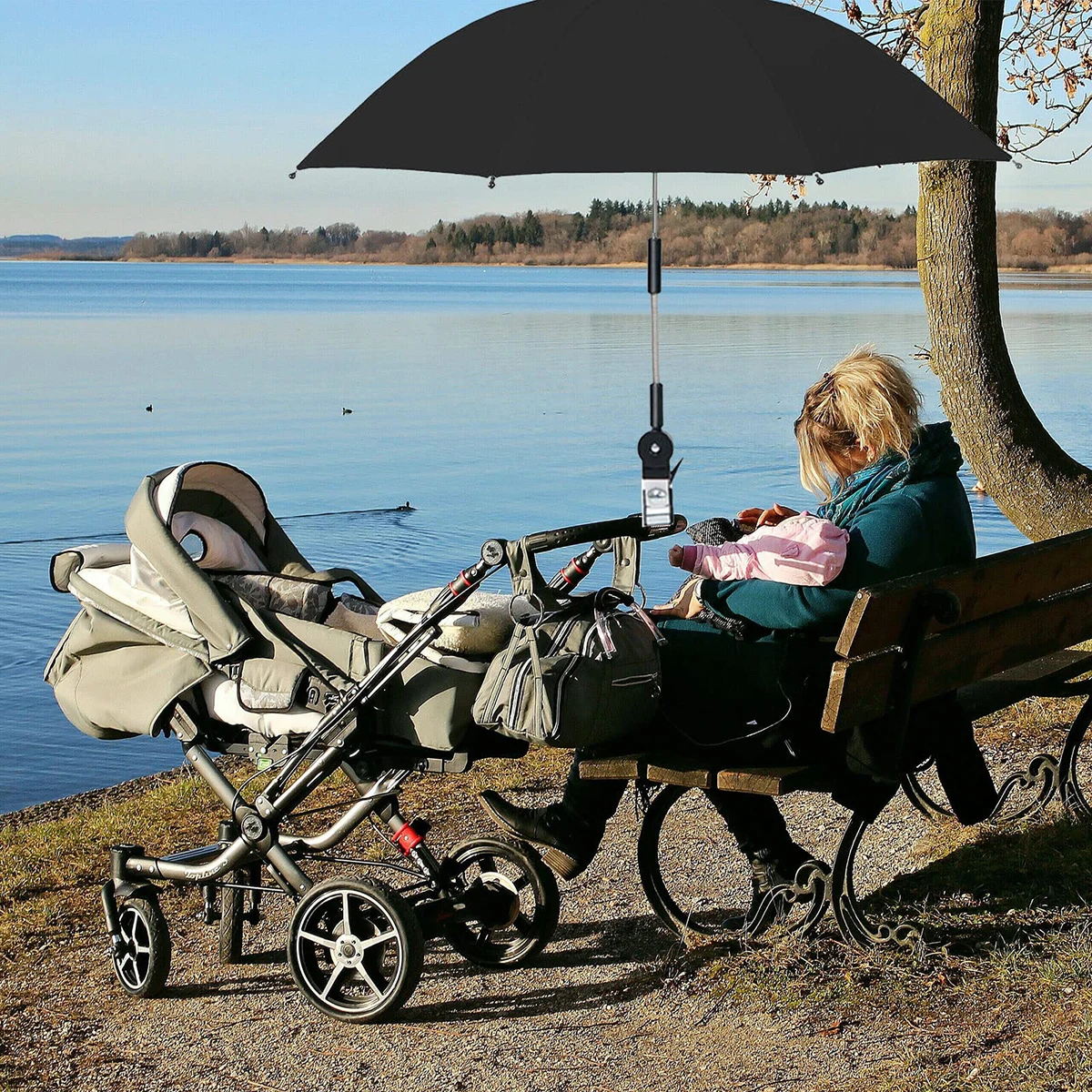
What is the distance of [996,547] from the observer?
13469mm

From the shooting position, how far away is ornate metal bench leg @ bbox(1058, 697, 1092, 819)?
17.3 feet

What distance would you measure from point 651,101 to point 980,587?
5.41 ft

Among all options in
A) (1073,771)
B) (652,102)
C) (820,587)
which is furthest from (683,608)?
(1073,771)

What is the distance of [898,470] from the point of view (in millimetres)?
4074

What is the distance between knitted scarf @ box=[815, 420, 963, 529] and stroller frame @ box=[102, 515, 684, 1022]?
584 millimetres

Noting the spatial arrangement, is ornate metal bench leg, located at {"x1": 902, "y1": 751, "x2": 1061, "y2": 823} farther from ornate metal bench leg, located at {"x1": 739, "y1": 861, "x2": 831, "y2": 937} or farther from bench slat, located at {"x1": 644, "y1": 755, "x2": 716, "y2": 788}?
bench slat, located at {"x1": 644, "y1": 755, "x2": 716, "y2": 788}

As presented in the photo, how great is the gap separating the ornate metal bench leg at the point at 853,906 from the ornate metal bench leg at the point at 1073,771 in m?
1.37

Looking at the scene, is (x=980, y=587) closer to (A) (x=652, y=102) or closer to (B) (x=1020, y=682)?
(B) (x=1020, y=682)

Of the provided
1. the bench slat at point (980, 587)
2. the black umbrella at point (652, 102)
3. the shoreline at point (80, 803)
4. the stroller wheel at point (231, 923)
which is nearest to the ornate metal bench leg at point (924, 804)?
the bench slat at point (980, 587)

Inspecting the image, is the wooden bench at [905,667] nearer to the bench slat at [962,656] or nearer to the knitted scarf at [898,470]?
the bench slat at [962,656]

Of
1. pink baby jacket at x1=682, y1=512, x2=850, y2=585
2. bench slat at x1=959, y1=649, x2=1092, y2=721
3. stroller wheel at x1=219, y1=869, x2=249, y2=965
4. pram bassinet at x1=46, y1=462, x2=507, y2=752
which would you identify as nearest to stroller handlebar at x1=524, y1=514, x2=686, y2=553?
pink baby jacket at x1=682, y1=512, x2=850, y2=585

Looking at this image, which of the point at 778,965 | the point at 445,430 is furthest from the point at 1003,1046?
the point at 445,430

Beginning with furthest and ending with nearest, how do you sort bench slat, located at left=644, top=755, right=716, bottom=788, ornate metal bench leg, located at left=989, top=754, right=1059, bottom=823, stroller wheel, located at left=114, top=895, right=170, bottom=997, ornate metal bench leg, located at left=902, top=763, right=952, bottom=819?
ornate metal bench leg, located at left=902, top=763, right=952, bottom=819, ornate metal bench leg, located at left=989, top=754, right=1059, bottom=823, stroller wheel, located at left=114, top=895, right=170, bottom=997, bench slat, located at left=644, top=755, right=716, bottom=788

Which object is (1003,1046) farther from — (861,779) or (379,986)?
(379,986)
